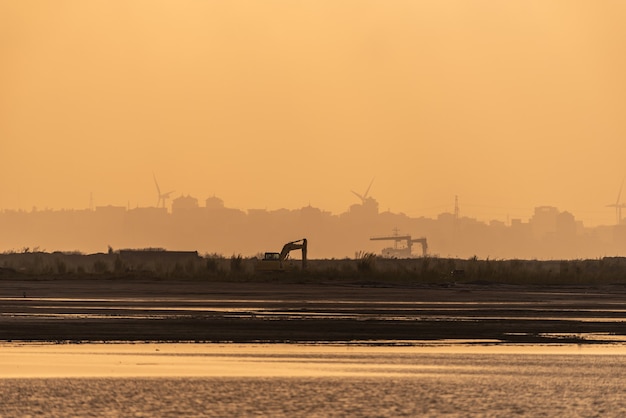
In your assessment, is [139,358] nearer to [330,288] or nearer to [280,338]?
[280,338]

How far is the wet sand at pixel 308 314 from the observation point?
1248 inches

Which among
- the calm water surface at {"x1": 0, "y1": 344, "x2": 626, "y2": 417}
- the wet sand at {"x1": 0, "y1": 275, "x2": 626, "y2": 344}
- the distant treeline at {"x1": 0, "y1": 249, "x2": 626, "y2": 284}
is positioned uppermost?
the distant treeline at {"x1": 0, "y1": 249, "x2": 626, "y2": 284}

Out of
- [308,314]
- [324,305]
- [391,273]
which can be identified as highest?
[391,273]

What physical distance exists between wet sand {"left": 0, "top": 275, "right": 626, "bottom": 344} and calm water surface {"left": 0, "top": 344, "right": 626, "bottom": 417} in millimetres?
2772

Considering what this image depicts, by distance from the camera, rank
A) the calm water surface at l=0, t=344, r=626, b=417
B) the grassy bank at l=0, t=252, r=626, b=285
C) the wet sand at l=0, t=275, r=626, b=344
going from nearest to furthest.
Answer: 1. the calm water surface at l=0, t=344, r=626, b=417
2. the wet sand at l=0, t=275, r=626, b=344
3. the grassy bank at l=0, t=252, r=626, b=285

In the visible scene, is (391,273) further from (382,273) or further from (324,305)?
(324,305)

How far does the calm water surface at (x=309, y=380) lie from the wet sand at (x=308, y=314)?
9.09 ft

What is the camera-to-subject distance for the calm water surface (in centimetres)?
1964

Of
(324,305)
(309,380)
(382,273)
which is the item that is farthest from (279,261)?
(309,380)

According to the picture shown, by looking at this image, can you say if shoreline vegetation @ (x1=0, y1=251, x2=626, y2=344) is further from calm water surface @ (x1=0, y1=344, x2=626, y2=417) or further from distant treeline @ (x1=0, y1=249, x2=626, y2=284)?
calm water surface @ (x1=0, y1=344, x2=626, y2=417)

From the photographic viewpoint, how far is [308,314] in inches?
1594

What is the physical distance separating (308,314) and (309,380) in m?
17.8

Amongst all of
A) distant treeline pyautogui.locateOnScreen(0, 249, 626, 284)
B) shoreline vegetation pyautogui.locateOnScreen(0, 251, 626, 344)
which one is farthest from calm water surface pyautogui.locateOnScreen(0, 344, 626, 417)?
distant treeline pyautogui.locateOnScreen(0, 249, 626, 284)

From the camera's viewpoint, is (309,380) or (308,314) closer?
(309,380)
